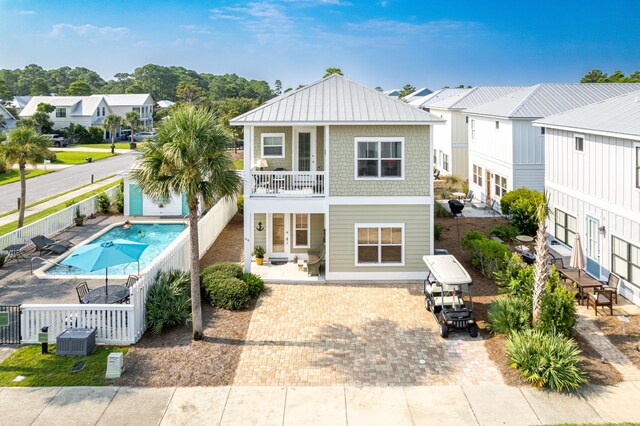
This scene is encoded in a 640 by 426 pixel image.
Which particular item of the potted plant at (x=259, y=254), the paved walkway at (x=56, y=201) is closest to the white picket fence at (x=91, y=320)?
the potted plant at (x=259, y=254)

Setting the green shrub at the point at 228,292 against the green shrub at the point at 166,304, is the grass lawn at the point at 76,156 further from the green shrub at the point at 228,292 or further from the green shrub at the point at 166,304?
the green shrub at the point at 166,304

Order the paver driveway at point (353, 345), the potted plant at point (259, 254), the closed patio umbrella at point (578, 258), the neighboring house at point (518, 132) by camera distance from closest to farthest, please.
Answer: the paver driveway at point (353, 345), the closed patio umbrella at point (578, 258), the potted plant at point (259, 254), the neighboring house at point (518, 132)

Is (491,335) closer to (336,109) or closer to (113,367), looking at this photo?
(113,367)

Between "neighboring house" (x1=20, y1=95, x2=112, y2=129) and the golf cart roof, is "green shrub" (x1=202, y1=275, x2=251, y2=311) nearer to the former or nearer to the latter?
the golf cart roof

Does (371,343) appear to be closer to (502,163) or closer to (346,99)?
(346,99)

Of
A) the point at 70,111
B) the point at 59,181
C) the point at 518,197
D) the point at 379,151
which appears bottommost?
the point at 518,197

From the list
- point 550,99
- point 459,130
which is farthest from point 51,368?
point 459,130
